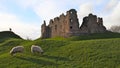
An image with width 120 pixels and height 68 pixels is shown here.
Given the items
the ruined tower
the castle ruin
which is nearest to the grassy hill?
the castle ruin

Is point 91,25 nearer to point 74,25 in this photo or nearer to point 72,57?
point 74,25

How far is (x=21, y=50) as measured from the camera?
4734cm

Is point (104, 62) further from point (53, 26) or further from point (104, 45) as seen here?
point (53, 26)

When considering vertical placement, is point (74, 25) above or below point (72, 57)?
above

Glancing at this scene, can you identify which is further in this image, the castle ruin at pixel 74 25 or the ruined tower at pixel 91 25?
the ruined tower at pixel 91 25

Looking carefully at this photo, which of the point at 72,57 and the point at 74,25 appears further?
the point at 74,25

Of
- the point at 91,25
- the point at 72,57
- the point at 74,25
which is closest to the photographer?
the point at 72,57

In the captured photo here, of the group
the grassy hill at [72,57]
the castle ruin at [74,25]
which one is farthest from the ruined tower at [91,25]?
the grassy hill at [72,57]

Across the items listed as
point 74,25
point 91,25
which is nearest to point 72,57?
point 74,25

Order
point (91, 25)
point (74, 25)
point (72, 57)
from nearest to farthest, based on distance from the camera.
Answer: point (72, 57), point (74, 25), point (91, 25)

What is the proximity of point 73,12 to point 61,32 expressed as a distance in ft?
26.1

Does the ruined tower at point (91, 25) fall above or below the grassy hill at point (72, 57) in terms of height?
above

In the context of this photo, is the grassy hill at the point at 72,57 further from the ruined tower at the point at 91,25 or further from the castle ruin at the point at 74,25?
the ruined tower at the point at 91,25

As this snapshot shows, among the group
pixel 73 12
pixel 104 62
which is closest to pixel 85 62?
pixel 104 62
